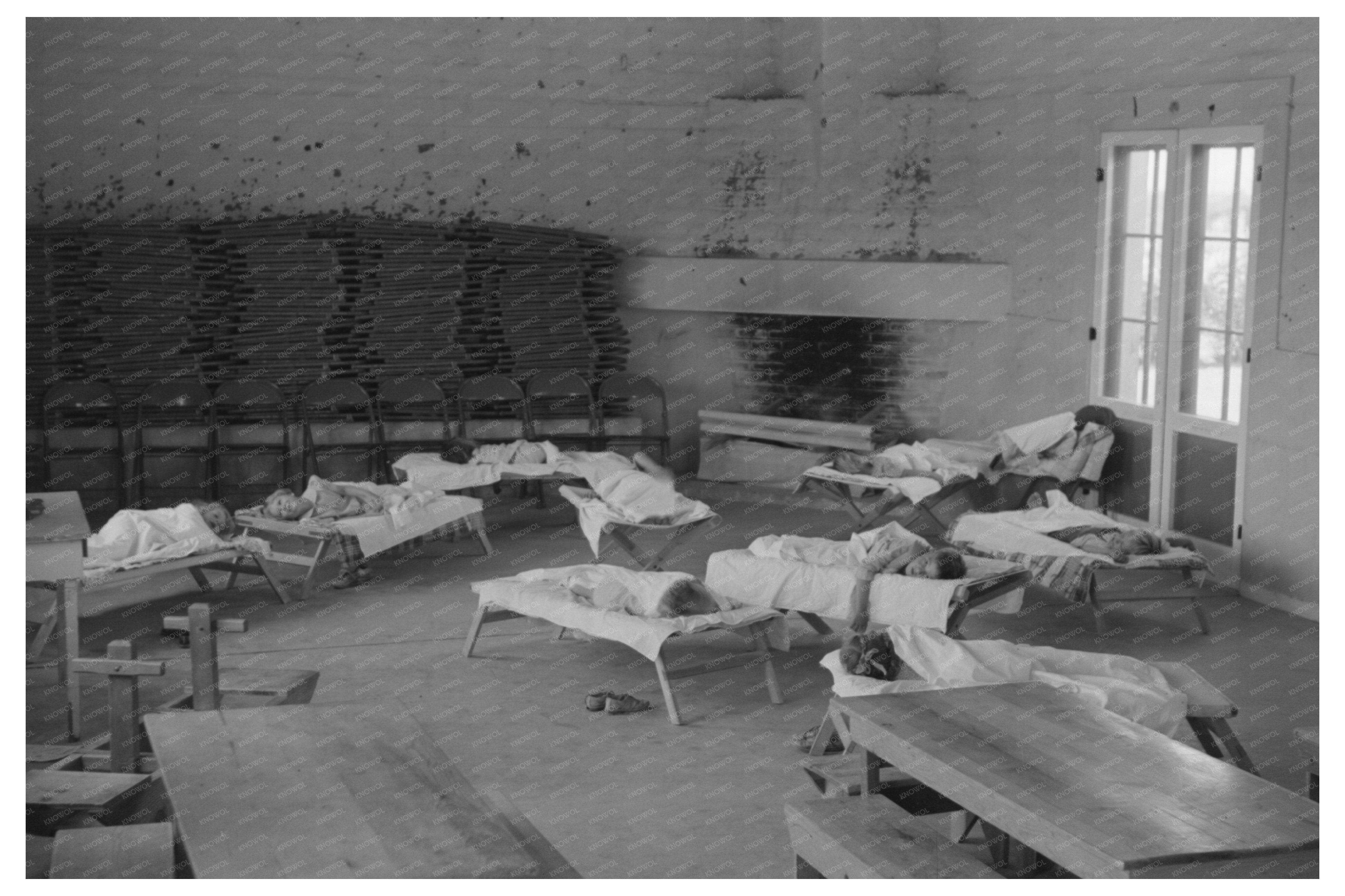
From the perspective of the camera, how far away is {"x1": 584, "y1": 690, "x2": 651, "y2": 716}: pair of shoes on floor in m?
6.59

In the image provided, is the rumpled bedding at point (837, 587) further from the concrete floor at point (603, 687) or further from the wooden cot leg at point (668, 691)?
the wooden cot leg at point (668, 691)

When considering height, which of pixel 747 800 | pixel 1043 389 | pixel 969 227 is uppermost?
pixel 969 227

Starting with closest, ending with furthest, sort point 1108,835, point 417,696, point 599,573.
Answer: point 1108,835 < point 417,696 < point 599,573

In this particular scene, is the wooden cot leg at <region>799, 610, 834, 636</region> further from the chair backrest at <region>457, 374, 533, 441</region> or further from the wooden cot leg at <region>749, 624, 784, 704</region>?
the chair backrest at <region>457, 374, 533, 441</region>

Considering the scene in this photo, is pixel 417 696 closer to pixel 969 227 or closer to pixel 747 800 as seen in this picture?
pixel 747 800

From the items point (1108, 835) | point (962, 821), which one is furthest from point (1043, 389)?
point (1108, 835)

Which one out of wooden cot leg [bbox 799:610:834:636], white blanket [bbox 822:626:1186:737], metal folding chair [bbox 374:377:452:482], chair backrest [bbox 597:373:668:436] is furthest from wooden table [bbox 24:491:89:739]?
chair backrest [bbox 597:373:668:436]

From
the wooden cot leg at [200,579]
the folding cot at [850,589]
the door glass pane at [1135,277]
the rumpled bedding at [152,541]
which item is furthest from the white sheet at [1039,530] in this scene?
the wooden cot leg at [200,579]

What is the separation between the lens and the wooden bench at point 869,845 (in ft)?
13.8

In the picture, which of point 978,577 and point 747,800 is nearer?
point 747,800

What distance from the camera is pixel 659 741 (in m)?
6.25

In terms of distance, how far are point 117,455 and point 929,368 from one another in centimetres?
603

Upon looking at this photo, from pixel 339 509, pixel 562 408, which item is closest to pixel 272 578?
pixel 339 509

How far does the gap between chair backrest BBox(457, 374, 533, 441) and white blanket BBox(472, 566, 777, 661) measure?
13.9 feet
